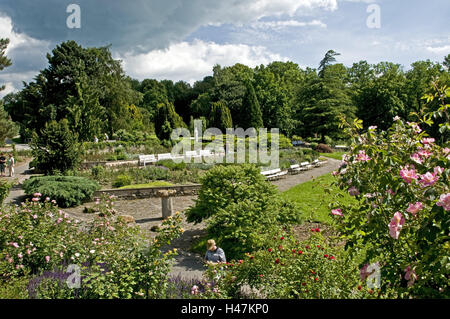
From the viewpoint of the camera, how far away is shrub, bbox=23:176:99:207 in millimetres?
9969

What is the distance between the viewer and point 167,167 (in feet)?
54.7

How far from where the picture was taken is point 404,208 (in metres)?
2.80

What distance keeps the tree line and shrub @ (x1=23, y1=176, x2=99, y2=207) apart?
35.8 feet

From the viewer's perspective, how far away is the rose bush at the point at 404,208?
2291 millimetres

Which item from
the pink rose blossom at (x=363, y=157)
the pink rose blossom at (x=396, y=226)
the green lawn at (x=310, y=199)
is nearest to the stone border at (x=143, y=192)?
the green lawn at (x=310, y=199)

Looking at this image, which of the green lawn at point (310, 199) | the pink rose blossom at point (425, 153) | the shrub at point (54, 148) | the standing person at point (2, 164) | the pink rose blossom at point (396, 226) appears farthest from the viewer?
the standing person at point (2, 164)

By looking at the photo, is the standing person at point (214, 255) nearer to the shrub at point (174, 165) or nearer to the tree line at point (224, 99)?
the shrub at point (174, 165)

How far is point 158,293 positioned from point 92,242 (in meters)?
1.60

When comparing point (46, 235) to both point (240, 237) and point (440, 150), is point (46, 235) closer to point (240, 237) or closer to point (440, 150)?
point (240, 237)

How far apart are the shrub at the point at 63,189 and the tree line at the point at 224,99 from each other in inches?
430

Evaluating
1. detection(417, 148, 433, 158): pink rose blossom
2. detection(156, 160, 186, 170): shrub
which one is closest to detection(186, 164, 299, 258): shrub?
detection(417, 148, 433, 158): pink rose blossom

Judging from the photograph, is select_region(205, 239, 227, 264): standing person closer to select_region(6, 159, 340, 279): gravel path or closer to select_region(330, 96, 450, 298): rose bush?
select_region(6, 159, 340, 279): gravel path

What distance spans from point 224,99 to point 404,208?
40.2 m
